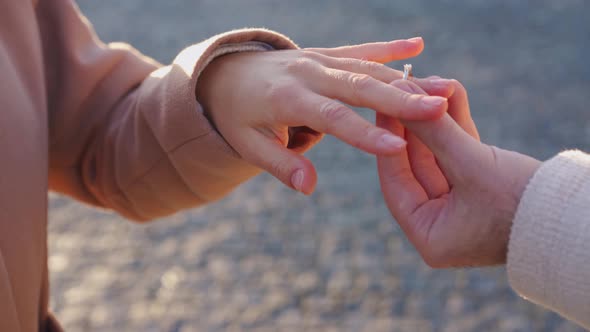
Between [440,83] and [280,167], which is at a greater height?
[440,83]

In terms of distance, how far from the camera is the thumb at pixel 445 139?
1266 millimetres

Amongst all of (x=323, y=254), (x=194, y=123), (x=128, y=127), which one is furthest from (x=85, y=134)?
(x=323, y=254)

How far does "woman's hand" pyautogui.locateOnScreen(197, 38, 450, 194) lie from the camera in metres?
1.23

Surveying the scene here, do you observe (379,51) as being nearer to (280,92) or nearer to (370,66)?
(370,66)

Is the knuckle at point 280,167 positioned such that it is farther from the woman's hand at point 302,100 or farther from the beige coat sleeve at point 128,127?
the beige coat sleeve at point 128,127

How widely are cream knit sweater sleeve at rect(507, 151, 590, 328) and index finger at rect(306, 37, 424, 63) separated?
376 millimetres

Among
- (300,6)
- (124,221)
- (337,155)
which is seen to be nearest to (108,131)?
(124,221)

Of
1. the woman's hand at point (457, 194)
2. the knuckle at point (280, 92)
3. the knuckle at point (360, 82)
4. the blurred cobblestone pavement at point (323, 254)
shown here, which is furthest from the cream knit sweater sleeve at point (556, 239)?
the blurred cobblestone pavement at point (323, 254)

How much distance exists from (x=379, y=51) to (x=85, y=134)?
2.54 ft

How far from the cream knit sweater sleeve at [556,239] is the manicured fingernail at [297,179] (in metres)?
0.36

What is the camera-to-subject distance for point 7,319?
1.35 m

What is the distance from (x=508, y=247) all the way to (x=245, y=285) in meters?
2.48

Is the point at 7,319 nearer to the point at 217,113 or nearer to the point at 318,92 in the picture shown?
the point at 217,113

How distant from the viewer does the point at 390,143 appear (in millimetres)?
1187
